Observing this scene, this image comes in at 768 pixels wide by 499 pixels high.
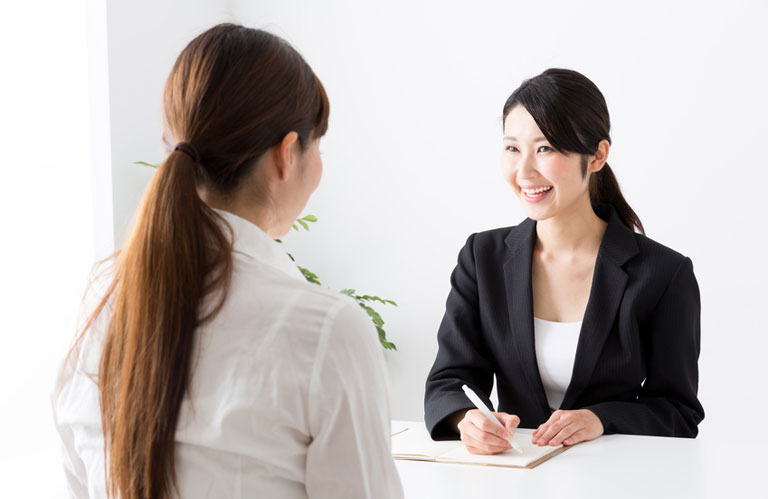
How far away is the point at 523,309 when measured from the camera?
2.09m

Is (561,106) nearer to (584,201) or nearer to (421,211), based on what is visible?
(584,201)

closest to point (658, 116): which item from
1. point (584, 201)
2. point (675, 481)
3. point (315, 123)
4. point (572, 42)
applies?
point (572, 42)

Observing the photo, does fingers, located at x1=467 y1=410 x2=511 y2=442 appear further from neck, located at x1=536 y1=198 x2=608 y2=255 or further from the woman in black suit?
neck, located at x1=536 y1=198 x2=608 y2=255

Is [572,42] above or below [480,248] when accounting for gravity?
above

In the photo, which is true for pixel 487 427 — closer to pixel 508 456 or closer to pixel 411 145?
pixel 508 456

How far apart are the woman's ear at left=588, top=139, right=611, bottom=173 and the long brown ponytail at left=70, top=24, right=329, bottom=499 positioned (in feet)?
4.30

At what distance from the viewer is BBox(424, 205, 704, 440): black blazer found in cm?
194

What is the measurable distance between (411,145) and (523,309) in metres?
1.98

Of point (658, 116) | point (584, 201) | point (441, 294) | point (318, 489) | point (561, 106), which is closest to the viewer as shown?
point (318, 489)

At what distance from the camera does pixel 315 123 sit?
1.01 meters

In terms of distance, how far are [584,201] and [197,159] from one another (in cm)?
145

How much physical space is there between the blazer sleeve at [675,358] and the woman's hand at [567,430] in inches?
5.6

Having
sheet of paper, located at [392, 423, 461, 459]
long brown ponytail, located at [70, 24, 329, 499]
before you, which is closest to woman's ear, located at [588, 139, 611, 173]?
sheet of paper, located at [392, 423, 461, 459]

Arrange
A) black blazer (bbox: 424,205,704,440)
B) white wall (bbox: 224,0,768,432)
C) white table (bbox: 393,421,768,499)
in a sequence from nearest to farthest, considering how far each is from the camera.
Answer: white table (bbox: 393,421,768,499)
black blazer (bbox: 424,205,704,440)
white wall (bbox: 224,0,768,432)
